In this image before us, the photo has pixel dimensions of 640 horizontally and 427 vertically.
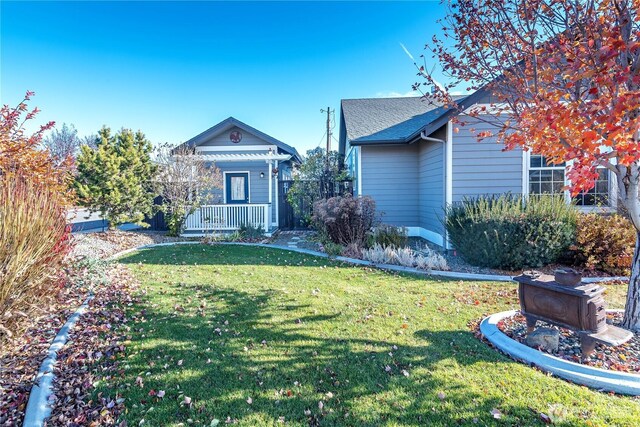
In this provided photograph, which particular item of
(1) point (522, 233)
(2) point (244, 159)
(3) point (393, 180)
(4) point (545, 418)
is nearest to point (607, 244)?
(1) point (522, 233)

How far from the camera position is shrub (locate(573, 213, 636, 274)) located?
595 centimetres

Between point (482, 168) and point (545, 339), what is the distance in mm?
6047

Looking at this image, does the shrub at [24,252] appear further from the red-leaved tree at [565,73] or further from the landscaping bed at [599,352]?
the red-leaved tree at [565,73]

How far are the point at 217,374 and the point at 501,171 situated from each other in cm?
830

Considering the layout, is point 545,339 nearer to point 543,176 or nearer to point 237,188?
point 543,176

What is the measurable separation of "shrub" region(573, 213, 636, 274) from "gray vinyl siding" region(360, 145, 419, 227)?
5192mm

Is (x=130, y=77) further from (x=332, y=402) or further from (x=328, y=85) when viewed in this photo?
(x=332, y=402)

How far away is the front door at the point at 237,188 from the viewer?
1444cm

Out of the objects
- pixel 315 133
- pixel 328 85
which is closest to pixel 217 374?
pixel 328 85

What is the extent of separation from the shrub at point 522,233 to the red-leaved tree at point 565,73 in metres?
2.70

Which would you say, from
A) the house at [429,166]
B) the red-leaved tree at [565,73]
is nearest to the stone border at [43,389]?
the red-leaved tree at [565,73]

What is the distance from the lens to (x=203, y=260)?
7434 mm

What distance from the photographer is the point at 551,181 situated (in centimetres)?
813

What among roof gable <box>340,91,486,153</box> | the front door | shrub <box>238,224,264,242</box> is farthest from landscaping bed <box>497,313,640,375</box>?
the front door
